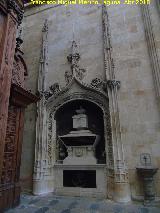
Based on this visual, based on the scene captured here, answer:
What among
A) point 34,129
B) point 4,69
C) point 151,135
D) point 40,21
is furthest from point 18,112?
point 40,21

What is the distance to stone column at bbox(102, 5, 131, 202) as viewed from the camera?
4926 mm

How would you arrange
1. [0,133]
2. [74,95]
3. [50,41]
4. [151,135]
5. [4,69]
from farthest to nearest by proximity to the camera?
[50,41]
[74,95]
[151,135]
[4,69]
[0,133]

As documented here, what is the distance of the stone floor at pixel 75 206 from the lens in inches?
158

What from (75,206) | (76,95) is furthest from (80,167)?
(76,95)

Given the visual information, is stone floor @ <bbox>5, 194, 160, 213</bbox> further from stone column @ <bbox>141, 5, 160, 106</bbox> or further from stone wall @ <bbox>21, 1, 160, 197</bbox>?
stone column @ <bbox>141, 5, 160, 106</bbox>

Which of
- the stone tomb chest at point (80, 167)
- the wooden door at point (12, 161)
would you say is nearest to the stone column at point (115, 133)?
the stone tomb chest at point (80, 167)

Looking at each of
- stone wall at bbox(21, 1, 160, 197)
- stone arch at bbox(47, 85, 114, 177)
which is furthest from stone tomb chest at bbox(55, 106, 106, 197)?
stone wall at bbox(21, 1, 160, 197)

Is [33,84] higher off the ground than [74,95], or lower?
higher

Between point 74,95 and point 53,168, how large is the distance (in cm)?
261

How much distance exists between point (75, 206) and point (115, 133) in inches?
89.1

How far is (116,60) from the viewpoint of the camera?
251 inches

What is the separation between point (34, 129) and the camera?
6605 mm

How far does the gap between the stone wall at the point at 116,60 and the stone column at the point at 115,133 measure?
18 centimetres

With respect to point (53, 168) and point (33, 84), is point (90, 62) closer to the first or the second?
point (33, 84)
